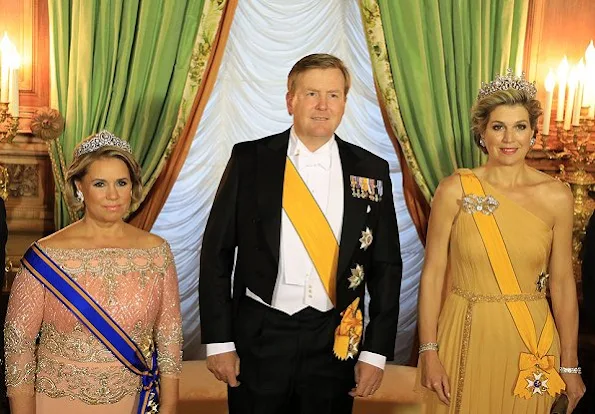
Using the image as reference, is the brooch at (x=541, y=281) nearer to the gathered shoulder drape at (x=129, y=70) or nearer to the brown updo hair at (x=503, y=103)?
the brown updo hair at (x=503, y=103)

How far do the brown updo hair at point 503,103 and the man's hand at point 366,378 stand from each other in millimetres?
839

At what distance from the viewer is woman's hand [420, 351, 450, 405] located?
2.44m

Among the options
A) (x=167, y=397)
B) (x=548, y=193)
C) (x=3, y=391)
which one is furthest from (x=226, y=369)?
(x=3, y=391)

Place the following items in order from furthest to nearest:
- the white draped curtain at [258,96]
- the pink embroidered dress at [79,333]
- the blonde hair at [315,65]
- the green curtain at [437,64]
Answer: the white draped curtain at [258,96]
the green curtain at [437,64]
the blonde hair at [315,65]
the pink embroidered dress at [79,333]

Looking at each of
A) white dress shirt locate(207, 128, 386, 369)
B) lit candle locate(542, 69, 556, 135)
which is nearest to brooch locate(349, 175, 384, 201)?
white dress shirt locate(207, 128, 386, 369)

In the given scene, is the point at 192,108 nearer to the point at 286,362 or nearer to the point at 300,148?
the point at 300,148

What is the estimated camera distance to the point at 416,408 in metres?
3.46

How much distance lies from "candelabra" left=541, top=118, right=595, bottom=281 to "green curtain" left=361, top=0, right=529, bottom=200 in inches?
16.6

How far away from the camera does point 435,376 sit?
244 centimetres

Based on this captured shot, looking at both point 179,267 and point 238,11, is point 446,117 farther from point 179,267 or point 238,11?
point 179,267

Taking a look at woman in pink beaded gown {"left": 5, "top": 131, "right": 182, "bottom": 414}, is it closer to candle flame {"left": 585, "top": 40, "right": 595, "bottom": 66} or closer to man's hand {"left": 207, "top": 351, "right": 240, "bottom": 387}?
man's hand {"left": 207, "top": 351, "right": 240, "bottom": 387}

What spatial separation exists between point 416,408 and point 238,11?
213 cm

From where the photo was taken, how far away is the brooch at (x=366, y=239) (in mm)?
2277

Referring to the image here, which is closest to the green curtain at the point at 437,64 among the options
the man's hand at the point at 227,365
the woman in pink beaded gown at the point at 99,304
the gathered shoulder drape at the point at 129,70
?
the gathered shoulder drape at the point at 129,70
